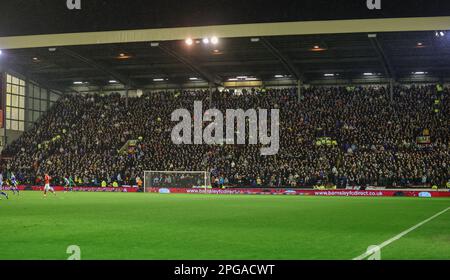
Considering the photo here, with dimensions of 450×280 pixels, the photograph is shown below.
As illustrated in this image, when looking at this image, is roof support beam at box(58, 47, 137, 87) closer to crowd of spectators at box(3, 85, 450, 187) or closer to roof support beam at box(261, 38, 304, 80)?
crowd of spectators at box(3, 85, 450, 187)

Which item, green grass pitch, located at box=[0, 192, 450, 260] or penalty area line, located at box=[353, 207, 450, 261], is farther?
green grass pitch, located at box=[0, 192, 450, 260]

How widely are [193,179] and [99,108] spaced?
19784mm

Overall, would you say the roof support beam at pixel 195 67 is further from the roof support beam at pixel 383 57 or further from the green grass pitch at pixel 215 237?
the green grass pitch at pixel 215 237

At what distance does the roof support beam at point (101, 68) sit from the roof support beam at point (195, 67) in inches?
349

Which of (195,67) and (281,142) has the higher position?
(195,67)

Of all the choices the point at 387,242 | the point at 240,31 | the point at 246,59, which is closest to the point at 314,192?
the point at 240,31

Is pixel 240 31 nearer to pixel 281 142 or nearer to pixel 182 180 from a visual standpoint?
pixel 281 142

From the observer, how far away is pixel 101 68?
59.7 metres

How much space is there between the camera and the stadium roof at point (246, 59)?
48.8 m

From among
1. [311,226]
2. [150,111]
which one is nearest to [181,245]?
[311,226]

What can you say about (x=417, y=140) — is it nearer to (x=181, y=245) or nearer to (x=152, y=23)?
(x=152, y=23)

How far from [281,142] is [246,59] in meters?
8.73

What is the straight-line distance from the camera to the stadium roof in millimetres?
48750

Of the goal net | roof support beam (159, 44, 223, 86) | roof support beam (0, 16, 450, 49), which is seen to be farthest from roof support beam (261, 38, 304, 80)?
the goal net
